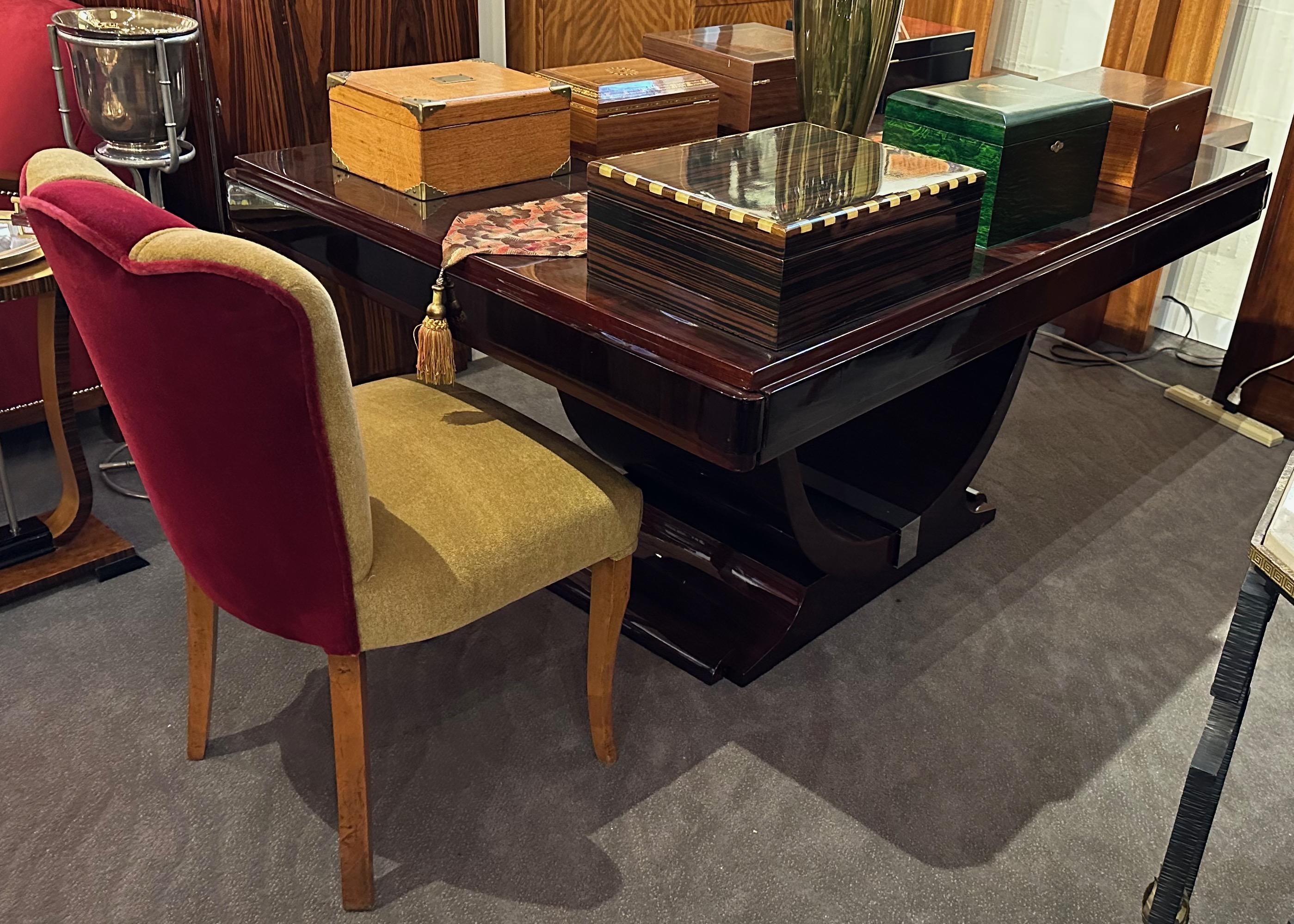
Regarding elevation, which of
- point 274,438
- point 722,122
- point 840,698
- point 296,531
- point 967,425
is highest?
point 722,122

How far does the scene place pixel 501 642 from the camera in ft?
6.30

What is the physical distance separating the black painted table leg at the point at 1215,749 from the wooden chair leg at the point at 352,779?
0.90 m

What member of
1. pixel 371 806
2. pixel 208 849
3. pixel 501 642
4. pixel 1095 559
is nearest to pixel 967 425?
pixel 1095 559

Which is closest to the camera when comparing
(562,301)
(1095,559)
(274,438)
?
(274,438)

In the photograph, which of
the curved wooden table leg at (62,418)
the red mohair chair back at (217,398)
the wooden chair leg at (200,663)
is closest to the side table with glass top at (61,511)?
the curved wooden table leg at (62,418)

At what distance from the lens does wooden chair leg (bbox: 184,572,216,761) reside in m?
1.56

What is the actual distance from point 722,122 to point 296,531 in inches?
42.1

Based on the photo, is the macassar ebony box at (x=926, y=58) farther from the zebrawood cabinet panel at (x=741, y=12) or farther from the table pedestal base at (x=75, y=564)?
the table pedestal base at (x=75, y=564)

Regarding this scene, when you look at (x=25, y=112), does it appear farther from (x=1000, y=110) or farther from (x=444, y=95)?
(x=1000, y=110)

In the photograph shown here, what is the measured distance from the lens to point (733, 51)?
1.92m

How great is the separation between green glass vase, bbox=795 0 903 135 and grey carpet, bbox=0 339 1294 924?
2.80ft

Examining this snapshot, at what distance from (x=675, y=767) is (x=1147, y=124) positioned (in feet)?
3.75

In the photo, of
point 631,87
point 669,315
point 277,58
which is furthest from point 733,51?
point 277,58

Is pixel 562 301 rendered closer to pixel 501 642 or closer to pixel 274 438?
pixel 274 438
